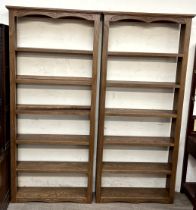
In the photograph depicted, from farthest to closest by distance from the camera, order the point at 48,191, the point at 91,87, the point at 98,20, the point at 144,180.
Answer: the point at 144,180
the point at 48,191
the point at 91,87
the point at 98,20

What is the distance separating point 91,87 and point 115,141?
64 centimetres

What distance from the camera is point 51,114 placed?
2645 millimetres

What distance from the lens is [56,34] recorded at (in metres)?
2.71

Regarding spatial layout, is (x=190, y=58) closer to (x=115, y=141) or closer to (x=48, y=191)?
(x=115, y=141)

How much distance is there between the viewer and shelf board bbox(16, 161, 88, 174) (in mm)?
2721

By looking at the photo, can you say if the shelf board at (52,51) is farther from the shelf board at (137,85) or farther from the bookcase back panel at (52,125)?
the bookcase back panel at (52,125)

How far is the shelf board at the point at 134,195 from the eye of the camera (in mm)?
2828

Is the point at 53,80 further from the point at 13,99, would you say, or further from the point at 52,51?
the point at 13,99

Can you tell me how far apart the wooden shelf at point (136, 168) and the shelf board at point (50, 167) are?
0.27m

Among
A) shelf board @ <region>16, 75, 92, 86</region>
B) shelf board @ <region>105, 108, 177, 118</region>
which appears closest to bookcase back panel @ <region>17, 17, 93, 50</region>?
shelf board @ <region>16, 75, 92, 86</region>

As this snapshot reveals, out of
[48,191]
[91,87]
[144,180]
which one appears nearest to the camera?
[91,87]

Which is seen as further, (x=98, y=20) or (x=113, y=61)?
(x=113, y=61)

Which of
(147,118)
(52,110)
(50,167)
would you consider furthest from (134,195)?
(52,110)

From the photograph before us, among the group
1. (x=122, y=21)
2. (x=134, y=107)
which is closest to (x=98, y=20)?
(x=122, y=21)
